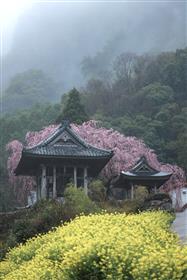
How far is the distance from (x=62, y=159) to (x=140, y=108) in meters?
35.4

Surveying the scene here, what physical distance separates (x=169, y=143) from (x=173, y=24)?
5369 centimetres

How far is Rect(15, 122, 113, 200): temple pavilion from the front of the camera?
2906 cm

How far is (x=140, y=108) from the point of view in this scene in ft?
209

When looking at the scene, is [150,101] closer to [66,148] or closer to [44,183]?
[66,148]

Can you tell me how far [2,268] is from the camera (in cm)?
1130

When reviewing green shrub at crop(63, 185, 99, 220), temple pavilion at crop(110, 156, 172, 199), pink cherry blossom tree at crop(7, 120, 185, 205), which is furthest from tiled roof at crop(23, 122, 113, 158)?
pink cherry blossom tree at crop(7, 120, 185, 205)

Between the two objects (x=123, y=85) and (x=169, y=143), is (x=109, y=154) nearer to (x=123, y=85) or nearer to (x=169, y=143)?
(x=169, y=143)

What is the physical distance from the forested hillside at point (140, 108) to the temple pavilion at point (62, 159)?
511 inches

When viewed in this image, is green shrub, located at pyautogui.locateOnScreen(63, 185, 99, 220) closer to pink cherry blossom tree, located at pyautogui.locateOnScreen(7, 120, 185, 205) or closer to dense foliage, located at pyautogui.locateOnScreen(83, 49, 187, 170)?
pink cherry blossom tree, located at pyautogui.locateOnScreen(7, 120, 185, 205)

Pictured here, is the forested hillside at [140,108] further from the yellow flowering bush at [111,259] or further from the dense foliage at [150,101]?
the yellow flowering bush at [111,259]

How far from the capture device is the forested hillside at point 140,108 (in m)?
53.3

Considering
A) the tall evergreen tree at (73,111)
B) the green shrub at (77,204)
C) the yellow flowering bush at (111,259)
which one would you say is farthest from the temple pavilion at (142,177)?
the yellow flowering bush at (111,259)

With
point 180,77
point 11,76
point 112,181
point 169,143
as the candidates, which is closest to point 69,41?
point 11,76

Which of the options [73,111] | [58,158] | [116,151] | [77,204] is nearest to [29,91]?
[73,111]
